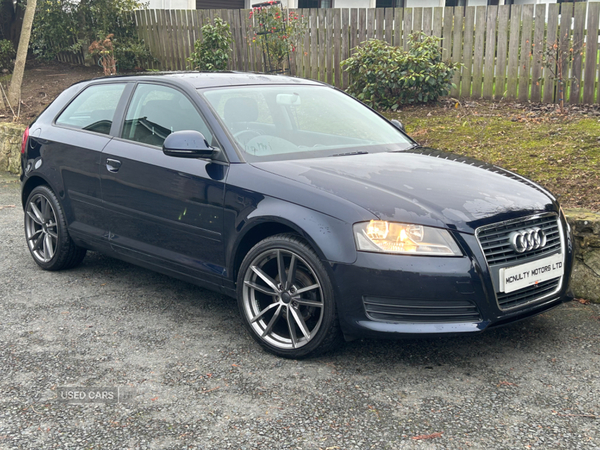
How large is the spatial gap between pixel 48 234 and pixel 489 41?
7660 mm

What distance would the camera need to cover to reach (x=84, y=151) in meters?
5.19

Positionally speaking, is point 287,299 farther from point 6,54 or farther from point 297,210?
point 6,54

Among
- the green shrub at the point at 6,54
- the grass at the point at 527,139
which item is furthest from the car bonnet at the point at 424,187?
the green shrub at the point at 6,54

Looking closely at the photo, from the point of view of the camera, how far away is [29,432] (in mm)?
3090

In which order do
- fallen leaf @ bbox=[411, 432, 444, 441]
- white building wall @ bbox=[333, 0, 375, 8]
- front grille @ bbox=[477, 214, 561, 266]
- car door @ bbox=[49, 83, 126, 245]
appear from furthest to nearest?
white building wall @ bbox=[333, 0, 375, 8] → car door @ bbox=[49, 83, 126, 245] → front grille @ bbox=[477, 214, 561, 266] → fallen leaf @ bbox=[411, 432, 444, 441]

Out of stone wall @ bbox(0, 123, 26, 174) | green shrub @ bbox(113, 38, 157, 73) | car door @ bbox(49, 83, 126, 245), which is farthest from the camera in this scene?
green shrub @ bbox(113, 38, 157, 73)

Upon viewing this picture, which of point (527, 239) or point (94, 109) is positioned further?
point (94, 109)

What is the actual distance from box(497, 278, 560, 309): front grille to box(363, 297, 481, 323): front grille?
181 mm

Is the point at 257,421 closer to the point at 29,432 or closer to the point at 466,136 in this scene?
the point at 29,432

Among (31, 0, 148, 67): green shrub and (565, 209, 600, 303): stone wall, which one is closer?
(565, 209, 600, 303): stone wall

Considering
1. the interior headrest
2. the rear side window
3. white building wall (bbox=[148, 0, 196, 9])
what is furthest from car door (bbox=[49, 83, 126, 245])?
white building wall (bbox=[148, 0, 196, 9])

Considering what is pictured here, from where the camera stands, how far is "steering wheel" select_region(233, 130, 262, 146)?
14.2ft

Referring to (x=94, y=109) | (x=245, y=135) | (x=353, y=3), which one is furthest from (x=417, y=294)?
(x=353, y=3)

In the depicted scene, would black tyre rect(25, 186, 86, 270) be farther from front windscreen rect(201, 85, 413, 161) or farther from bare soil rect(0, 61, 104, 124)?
bare soil rect(0, 61, 104, 124)
